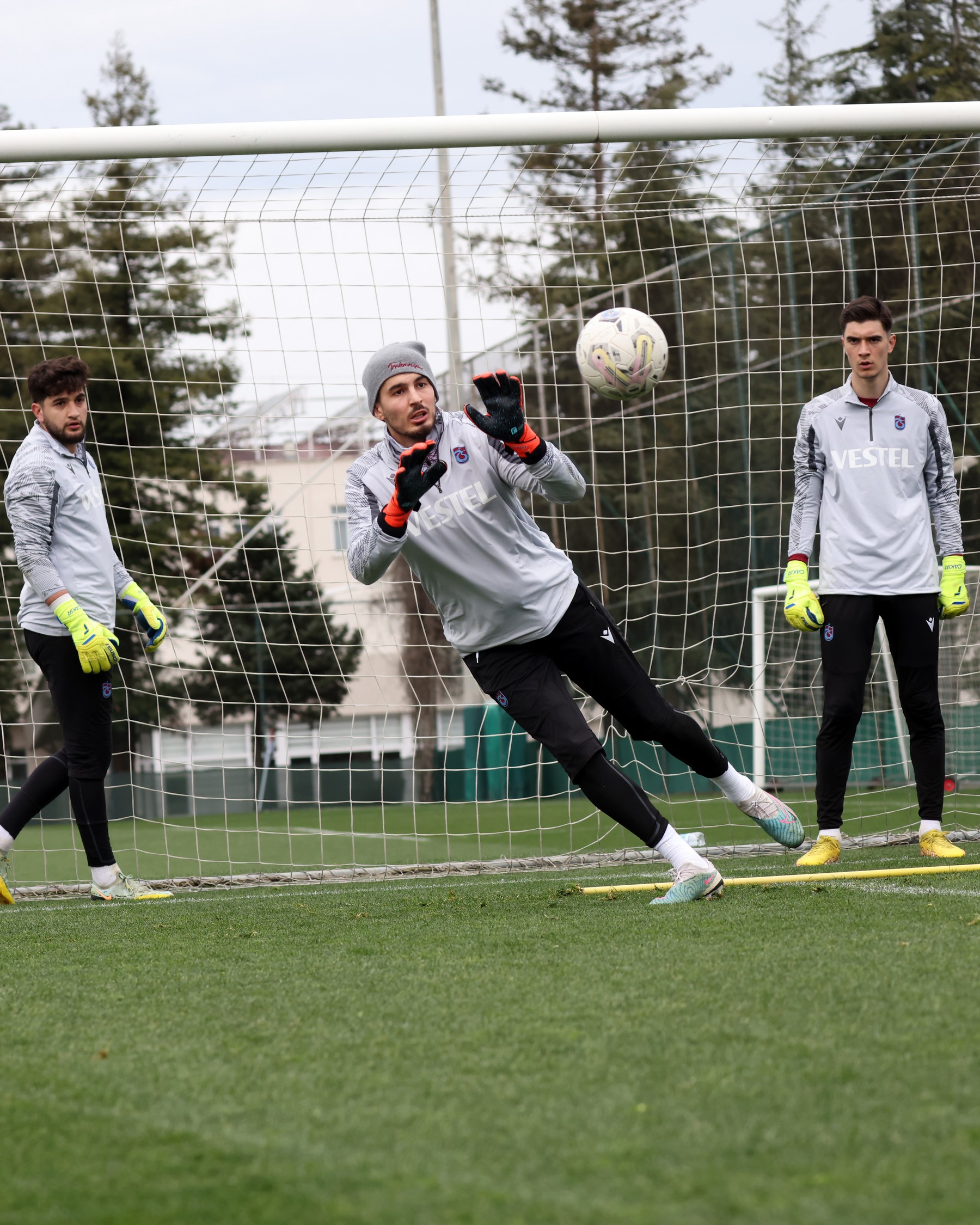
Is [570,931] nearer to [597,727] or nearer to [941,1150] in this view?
[941,1150]

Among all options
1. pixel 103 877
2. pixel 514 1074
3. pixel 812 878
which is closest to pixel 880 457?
pixel 812 878

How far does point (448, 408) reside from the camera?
12.2 meters

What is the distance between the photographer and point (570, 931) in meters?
3.50

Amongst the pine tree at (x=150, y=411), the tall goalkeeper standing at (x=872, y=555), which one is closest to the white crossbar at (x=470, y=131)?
the tall goalkeeper standing at (x=872, y=555)

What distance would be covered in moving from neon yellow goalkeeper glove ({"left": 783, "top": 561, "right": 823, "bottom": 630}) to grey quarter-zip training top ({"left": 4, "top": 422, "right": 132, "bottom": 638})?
8.69 feet

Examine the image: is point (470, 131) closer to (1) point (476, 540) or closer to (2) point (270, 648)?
(1) point (476, 540)

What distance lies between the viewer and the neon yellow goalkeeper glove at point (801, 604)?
514cm

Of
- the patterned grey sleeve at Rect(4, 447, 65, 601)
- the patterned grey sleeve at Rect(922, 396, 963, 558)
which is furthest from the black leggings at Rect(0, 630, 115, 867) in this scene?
the patterned grey sleeve at Rect(922, 396, 963, 558)

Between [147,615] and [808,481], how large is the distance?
108 inches

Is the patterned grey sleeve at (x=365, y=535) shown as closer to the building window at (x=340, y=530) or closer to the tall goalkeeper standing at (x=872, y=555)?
the tall goalkeeper standing at (x=872, y=555)

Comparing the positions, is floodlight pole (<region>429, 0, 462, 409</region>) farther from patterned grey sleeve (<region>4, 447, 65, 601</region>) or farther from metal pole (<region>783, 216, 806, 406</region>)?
metal pole (<region>783, 216, 806, 406</region>)

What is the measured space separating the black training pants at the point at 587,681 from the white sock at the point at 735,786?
4.7 inches

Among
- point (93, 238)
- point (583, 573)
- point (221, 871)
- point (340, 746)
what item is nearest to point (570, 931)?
point (221, 871)

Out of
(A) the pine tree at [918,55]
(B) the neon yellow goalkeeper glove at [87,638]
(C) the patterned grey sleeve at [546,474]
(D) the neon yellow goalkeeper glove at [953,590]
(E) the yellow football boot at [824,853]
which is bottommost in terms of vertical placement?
(E) the yellow football boot at [824,853]
